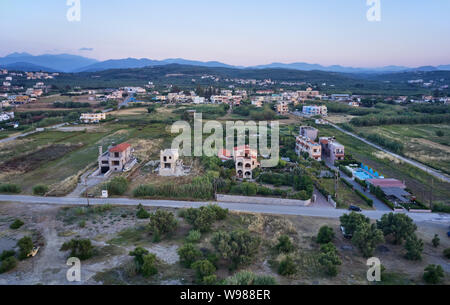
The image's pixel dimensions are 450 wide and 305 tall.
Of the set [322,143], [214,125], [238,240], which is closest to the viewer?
[238,240]

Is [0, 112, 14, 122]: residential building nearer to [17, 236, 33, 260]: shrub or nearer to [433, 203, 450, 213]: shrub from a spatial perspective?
[17, 236, 33, 260]: shrub

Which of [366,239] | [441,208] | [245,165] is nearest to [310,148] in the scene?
[245,165]

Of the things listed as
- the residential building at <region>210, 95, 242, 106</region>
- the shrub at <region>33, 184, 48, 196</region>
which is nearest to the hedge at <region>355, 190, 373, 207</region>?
the shrub at <region>33, 184, 48, 196</region>

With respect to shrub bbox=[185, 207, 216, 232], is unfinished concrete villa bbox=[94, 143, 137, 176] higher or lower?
higher

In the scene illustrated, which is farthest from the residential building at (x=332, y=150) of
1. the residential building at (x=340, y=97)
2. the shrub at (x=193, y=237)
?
the residential building at (x=340, y=97)

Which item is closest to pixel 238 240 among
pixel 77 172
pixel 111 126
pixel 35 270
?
pixel 35 270

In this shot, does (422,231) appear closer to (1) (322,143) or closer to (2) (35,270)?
(1) (322,143)

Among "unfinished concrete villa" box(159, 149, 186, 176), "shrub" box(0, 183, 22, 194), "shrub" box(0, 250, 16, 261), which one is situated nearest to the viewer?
"shrub" box(0, 250, 16, 261)
